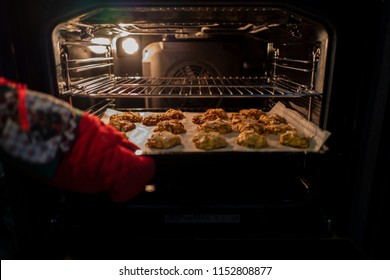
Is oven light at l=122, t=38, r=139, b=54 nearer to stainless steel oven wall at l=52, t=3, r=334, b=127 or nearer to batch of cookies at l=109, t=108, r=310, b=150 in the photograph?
stainless steel oven wall at l=52, t=3, r=334, b=127

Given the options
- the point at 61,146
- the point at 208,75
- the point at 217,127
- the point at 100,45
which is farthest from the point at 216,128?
the point at 61,146

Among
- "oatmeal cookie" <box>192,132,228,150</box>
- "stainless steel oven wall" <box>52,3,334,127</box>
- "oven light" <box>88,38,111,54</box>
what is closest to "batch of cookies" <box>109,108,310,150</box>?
"oatmeal cookie" <box>192,132,228,150</box>

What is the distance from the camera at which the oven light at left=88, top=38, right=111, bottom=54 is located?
1541 millimetres

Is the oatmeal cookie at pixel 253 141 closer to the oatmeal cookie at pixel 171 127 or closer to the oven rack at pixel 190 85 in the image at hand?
the oven rack at pixel 190 85

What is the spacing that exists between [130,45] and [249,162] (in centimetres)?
104

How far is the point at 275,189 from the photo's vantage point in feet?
3.95

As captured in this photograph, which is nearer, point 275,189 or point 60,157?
point 60,157

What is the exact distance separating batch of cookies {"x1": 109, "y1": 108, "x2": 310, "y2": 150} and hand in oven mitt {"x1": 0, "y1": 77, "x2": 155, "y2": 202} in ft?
1.29

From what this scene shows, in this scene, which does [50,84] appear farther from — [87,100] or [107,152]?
[87,100]

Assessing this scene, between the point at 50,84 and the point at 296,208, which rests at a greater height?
the point at 50,84

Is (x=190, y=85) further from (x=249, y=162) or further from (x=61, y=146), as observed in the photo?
(x=61, y=146)

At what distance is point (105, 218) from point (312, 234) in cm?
75

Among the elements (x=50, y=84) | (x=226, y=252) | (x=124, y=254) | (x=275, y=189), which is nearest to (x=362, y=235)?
(x=275, y=189)
